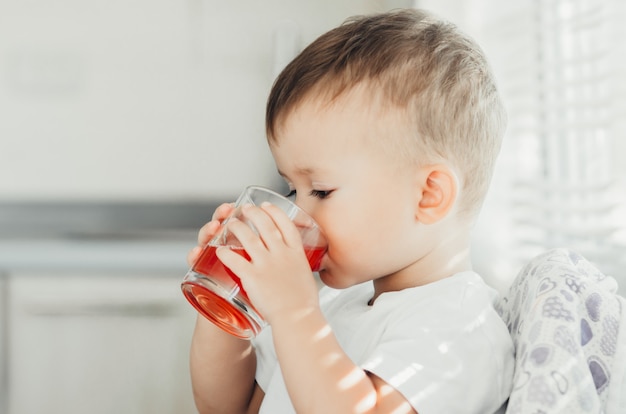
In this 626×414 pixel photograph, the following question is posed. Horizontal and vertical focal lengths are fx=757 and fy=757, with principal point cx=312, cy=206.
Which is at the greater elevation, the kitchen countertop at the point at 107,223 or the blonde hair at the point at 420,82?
the blonde hair at the point at 420,82

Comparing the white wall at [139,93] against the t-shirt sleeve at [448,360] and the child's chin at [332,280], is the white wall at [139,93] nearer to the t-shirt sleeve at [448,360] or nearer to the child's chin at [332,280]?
the child's chin at [332,280]

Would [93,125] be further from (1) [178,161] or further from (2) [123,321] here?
(2) [123,321]

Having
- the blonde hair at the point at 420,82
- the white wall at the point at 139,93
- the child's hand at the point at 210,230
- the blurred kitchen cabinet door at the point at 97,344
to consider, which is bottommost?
the blurred kitchen cabinet door at the point at 97,344

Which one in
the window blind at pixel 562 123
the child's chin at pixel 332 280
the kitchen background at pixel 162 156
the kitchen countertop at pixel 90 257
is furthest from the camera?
the kitchen countertop at pixel 90 257

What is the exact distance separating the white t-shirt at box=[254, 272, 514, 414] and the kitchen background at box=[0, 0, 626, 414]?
0.57 m

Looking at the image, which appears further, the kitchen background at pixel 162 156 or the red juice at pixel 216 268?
the kitchen background at pixel 162 156

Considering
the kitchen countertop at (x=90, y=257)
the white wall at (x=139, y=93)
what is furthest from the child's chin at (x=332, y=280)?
the white wall at (x=139, y=93)

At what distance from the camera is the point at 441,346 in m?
0.86

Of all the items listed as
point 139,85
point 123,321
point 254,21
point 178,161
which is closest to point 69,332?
point 123,321

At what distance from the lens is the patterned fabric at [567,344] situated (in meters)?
0.79

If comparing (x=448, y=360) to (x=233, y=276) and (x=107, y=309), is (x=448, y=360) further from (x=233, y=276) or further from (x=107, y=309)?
(x=107, y=309)

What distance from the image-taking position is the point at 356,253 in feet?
3.19

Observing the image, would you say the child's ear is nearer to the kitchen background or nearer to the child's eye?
the child's eye

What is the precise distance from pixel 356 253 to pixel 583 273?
11.2 inches
